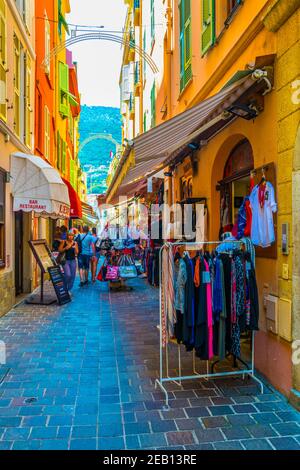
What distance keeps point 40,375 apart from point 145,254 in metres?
10.1

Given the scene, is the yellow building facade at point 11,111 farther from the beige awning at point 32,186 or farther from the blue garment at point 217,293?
the blue garment at point 217,293

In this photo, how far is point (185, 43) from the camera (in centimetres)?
993

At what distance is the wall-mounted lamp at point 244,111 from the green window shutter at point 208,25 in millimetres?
2545

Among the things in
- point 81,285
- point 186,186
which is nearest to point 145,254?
point 81,285

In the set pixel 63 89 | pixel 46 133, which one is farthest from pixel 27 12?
pixel 63 89

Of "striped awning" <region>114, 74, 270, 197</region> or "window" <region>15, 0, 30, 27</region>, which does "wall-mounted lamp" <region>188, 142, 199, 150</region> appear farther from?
"window" <region>15, 0, 30, 27</region>

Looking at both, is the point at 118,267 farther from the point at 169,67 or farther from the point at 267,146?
the point at 267,146

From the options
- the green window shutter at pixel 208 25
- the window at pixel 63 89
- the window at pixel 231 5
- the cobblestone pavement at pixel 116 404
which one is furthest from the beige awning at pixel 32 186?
the window at pixel 63 89

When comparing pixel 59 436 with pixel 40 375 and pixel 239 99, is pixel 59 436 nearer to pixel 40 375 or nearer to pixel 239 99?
pixel 40 375

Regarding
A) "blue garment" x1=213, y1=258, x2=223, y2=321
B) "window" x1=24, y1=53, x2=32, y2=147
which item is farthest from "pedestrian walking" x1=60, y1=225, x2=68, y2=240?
"blue garment" x1=213, y1=258, x2=223, y2=321

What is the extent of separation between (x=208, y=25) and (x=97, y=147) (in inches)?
2645

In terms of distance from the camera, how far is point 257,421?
12.7 feet

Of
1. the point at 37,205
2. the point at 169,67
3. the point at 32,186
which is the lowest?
the point at 37,205
